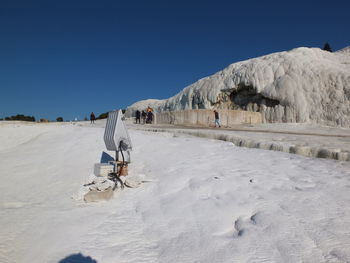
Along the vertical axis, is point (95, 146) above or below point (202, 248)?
above

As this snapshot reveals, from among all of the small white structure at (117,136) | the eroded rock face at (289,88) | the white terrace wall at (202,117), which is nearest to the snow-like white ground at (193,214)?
the small white structure at (117,136)

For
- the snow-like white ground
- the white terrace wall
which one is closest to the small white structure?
the snow-like white ground

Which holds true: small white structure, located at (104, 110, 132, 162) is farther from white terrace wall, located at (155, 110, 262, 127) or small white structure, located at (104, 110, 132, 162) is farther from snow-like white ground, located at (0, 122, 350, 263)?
white terrace wall, located at (155, 110, 262, 127)

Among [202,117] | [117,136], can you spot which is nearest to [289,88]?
[202,117]

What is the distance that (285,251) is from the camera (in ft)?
6.63

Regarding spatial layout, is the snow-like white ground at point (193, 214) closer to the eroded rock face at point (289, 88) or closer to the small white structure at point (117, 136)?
the small white structure at point (117, 136)

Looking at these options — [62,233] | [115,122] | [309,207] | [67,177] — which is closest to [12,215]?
[62,233]

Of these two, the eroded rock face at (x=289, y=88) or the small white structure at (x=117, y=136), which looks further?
the eroded rock face at (x=289, y=88)

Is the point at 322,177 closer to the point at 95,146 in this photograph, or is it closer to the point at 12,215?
the point at 12,215

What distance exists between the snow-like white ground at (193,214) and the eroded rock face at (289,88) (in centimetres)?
2184

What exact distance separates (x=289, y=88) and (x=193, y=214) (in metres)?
25.5

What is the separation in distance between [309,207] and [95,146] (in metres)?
5.67

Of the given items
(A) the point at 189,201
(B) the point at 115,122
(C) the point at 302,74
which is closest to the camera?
(A) the point at 189,201

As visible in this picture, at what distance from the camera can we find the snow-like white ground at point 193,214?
7.05ft
